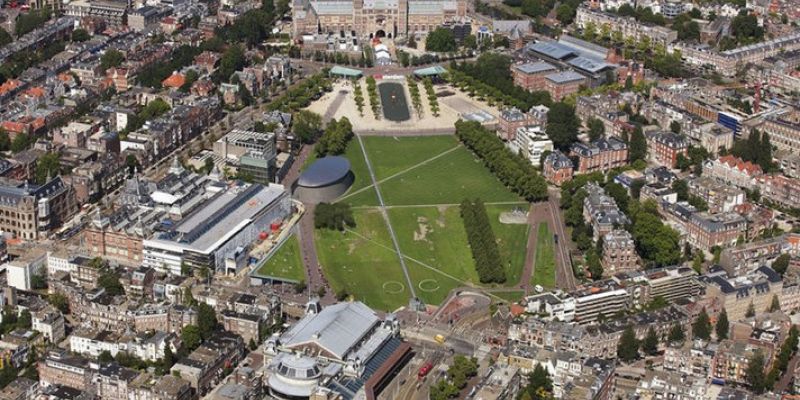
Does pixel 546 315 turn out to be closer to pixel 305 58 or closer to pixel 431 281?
pixel 431 281

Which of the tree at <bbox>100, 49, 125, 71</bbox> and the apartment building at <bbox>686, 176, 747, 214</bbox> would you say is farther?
the tree at <bbox>100, 49, 125, 71</bbox>

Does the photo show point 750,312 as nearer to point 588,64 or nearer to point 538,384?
point 538,384

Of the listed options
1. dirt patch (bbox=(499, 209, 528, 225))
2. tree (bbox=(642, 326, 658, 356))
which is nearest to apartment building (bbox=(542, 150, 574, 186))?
dirt patch (bbox=(499, 209, 528, 225))

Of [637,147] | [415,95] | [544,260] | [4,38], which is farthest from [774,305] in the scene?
[4,38]

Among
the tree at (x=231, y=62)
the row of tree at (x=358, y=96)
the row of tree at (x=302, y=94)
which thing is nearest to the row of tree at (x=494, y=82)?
the row of tree at (x=358, y=96)

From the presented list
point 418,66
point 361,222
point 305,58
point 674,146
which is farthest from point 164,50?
point 674,146

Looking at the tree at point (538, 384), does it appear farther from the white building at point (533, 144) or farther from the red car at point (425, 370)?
the white building at point (533, 144)

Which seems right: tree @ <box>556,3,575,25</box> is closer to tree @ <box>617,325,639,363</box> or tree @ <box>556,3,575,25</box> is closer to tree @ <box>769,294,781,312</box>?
tree @ <box>769,294,781,312</box>
